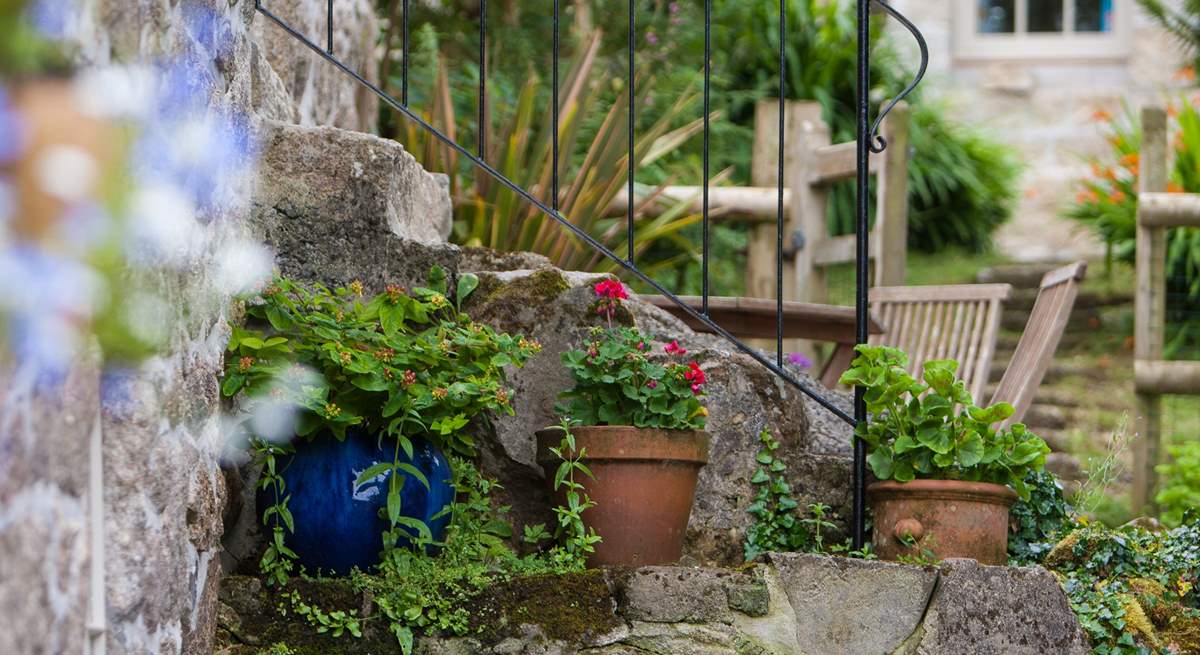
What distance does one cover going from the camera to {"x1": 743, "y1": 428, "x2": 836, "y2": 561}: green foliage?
2986mm

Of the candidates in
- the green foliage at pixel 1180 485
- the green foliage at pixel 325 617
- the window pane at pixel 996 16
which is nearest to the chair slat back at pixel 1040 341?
the green foliage at pixel 1180 485

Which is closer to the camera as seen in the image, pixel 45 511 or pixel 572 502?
pixel 45 511

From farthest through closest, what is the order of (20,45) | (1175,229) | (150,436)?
(1175,229), (150,436), (20,45)

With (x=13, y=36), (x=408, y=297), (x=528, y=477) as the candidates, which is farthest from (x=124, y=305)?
(x=528, y=477)

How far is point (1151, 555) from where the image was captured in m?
3.04

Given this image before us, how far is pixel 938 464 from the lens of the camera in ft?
9.42

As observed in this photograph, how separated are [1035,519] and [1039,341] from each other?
92 centimetres

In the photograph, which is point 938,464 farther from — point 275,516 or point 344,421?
point 275,516

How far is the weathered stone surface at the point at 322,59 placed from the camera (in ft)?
11.6

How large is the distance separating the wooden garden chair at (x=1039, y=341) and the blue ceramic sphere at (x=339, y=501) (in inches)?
69.2

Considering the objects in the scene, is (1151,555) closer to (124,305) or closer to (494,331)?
(494,331)

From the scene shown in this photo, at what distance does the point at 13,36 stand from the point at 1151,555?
2.44m

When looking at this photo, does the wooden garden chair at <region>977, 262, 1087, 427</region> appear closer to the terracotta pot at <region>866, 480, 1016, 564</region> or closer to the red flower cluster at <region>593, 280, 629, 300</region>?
the terracotta pot at <region>866, 480, 1016, 564</region>

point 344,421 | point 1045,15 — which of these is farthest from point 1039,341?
point 1045,15
